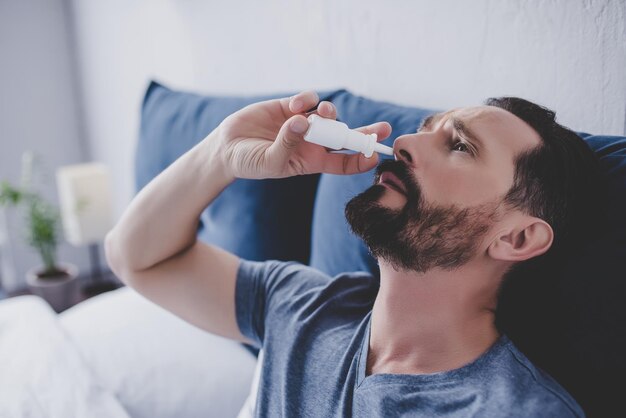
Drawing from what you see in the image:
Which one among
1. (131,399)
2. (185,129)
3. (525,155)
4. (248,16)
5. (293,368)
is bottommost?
(131,399)

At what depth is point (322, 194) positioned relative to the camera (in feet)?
3.55

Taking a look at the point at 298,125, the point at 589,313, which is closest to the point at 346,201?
the point at 298,125

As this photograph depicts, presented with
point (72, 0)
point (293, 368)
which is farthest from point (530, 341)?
point (72, 0)

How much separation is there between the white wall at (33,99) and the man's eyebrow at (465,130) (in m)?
2.19

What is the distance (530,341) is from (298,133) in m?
0.43

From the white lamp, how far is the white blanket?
96cm

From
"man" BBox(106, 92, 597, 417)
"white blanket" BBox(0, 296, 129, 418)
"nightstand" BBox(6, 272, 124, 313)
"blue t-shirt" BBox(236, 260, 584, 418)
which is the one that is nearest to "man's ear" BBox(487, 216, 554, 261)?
"man" BBox(106, 92, 597, 417)

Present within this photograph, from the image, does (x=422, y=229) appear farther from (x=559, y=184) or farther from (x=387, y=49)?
(x=387, y=49)

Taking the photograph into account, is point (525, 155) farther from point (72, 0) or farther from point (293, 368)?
point (72, 0)

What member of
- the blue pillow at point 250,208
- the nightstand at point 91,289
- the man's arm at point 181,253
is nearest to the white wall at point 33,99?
the nightstand at point 91,289

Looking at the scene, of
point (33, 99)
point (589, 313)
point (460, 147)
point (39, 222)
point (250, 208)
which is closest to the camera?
point (589, 313)

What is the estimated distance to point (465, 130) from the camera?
80 centimetres

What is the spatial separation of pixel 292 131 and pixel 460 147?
0.24 m

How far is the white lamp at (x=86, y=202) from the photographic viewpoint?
214 cm
